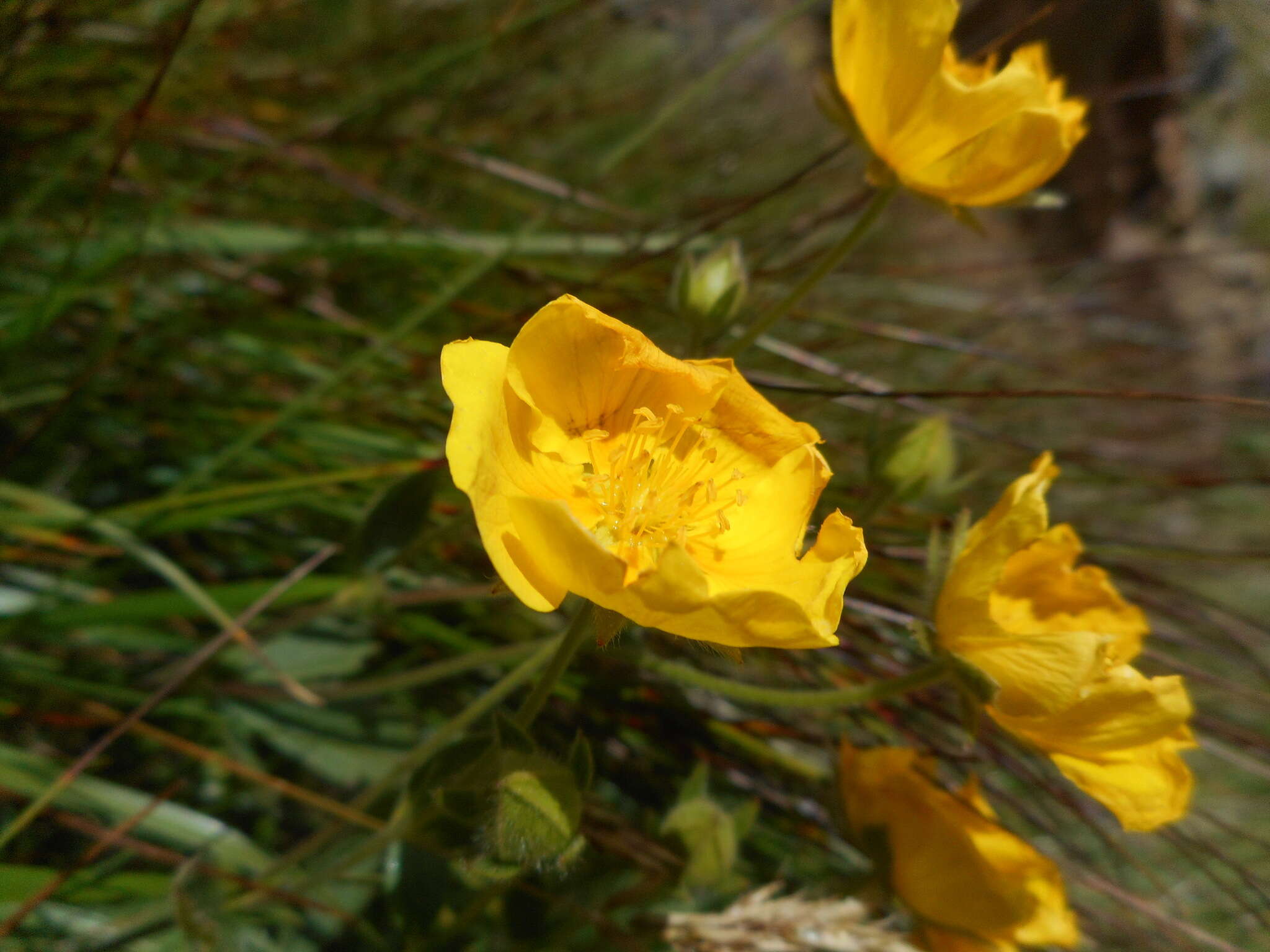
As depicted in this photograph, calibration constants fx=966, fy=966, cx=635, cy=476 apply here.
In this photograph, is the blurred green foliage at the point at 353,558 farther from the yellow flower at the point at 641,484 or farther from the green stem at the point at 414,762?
the yellow flower at the point at 641,484

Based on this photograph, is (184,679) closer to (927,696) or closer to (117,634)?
(117,634)

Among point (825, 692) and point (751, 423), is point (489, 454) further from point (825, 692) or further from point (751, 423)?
point (825, 692)

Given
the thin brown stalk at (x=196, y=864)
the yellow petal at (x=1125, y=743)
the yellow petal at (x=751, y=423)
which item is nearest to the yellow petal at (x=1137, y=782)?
the yellow petal at (x=1125, y=743)

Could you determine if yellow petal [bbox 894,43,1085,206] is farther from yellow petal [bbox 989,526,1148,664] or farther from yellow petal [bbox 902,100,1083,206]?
yellow petal [bbox 989,526,1148,664]

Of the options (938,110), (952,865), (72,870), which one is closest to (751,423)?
(938,110)

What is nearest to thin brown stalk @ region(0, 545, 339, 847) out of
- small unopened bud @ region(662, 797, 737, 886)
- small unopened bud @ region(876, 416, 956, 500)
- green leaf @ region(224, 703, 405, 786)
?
green leaf @ region(224, 703, 405, 786)
